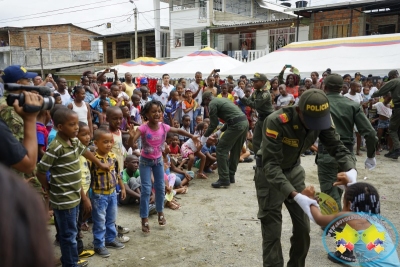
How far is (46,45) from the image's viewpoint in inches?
1508

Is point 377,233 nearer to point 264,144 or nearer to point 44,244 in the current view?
point 264,144

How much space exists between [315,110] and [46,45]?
4042 cm

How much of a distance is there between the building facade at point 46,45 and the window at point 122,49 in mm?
5195

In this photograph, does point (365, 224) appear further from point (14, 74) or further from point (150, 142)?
point (14, 74)

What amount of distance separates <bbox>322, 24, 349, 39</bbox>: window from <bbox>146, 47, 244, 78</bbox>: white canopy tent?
298 inches

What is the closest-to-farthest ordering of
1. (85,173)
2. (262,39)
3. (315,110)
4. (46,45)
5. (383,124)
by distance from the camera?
(315,110) < (85,173) < (383,124) < (262,39) < (46,45)

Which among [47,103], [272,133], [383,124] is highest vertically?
[47,103]

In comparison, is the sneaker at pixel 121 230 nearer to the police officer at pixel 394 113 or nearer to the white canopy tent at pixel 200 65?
the police officer at pixel 394 113

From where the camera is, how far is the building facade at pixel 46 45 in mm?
35875

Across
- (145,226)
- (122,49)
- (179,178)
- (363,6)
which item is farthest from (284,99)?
(122,49)

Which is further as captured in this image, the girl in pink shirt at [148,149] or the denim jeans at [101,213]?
the girl in pink shirt at [148,149]

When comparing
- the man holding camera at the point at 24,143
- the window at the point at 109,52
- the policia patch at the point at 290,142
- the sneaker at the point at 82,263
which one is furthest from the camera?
the window at the point at 109,52

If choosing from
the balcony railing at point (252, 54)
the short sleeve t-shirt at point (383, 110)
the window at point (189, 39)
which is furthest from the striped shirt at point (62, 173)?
the window at point (189, 39)

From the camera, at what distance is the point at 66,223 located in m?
3.42
